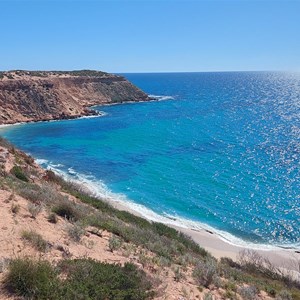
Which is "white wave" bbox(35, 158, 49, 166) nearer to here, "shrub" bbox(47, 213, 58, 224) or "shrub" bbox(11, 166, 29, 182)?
"shrub" bbox(11, 166, 29, 182)

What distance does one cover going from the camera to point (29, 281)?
283 inches

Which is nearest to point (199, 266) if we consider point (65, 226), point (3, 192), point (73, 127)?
point (65, 226)

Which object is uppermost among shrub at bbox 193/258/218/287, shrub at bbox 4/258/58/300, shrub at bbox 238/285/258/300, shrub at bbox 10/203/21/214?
shrub at bbox 4/258/58/300

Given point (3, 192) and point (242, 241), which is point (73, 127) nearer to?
point (242, 241)

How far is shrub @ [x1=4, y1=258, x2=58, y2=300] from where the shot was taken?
704 cm

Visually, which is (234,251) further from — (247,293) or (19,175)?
(19,175)

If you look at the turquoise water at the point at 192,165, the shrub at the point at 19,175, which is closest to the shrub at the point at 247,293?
the turquoise water at the point at 192,165

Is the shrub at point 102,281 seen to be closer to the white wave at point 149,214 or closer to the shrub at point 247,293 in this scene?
the shrub at point 247,293

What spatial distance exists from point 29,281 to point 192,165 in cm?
3271

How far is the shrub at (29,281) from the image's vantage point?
704 cm

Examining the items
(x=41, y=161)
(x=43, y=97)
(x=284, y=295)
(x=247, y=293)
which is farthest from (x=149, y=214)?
(x=43, y=97)

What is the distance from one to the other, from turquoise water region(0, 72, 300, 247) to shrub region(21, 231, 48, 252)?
16.8 m

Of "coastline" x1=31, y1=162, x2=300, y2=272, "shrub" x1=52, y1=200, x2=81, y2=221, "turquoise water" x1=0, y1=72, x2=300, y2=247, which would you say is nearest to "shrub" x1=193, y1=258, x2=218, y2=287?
"shrub" x1=52, y1=200, x2=81, y2=221

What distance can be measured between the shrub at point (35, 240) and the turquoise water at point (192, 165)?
1677 centimetres
